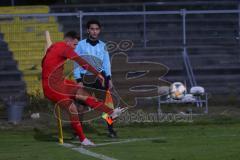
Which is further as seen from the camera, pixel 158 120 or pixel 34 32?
pixel 34 32

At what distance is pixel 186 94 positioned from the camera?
1752cm

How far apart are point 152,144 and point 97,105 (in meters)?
1.34

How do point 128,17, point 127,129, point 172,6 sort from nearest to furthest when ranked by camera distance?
1. point 127,129
2. point 128,17
3. point 172,6

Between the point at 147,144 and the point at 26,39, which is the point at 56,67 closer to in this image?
the point at 147,144

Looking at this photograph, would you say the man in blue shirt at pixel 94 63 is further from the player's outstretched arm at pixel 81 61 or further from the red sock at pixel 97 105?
the player's outstretched arm at pixel 81 61

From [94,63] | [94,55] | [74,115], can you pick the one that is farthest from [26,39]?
[74,115]

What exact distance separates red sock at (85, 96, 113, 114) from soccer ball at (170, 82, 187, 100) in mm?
4046

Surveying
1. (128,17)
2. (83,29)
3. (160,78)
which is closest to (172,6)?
(128,17)

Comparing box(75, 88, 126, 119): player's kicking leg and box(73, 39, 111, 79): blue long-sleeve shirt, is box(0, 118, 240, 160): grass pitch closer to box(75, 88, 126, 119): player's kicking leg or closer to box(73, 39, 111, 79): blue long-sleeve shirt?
box(75, 88, 126, 119): player's kicking leg

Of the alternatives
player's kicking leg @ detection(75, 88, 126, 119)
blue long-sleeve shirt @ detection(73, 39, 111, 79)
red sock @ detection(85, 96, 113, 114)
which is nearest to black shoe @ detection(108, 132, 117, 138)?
player's kicking leg @ detection(75, 88, 126, 119)

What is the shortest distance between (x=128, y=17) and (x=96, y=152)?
11.2 meters

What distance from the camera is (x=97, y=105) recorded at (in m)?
13.1

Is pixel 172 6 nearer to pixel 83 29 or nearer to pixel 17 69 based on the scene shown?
pixel 83 29

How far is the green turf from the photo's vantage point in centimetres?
1102
